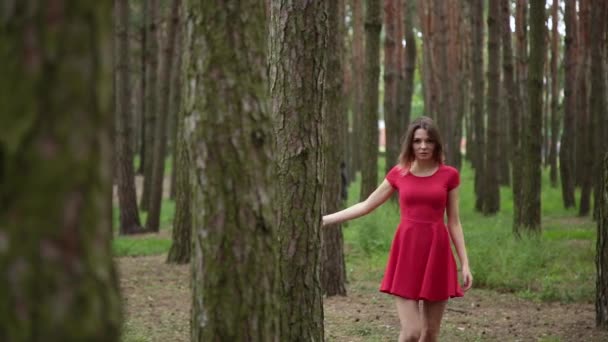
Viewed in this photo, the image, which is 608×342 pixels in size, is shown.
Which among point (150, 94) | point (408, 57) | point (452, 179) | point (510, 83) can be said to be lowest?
point (452, 179)

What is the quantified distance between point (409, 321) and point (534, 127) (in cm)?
866

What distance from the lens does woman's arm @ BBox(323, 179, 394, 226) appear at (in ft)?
20.2

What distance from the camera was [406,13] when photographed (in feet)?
94.2

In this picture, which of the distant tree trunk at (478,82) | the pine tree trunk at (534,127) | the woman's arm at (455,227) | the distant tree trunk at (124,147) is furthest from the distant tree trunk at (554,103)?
the woman's arm at (455,227)

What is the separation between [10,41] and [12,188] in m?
0.34

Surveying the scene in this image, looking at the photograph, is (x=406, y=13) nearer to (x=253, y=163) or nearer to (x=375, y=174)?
(x=375, y=174)

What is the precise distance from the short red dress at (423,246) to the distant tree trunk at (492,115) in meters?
14.4

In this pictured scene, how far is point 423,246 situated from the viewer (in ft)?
20.6

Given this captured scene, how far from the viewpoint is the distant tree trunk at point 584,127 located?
2022 cm

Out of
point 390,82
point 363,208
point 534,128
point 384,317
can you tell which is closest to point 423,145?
point 363,208

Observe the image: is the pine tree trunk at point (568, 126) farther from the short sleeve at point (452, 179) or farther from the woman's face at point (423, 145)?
the woman's face at point (423, 145)

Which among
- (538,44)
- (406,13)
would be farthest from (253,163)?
(406,13)

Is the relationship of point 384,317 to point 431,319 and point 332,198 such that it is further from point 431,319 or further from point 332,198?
point 431,319

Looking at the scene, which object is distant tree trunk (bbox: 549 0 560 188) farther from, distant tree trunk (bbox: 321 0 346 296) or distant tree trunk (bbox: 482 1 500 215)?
distant tree trunk (bbox: 321 0 346 296)
